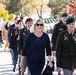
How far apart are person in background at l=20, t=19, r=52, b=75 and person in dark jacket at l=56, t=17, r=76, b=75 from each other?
42cm

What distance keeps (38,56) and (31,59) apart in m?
0.16

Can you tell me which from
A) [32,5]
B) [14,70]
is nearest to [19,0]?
[32,5]

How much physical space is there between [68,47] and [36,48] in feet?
2.42

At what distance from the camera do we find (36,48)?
23.7 ft

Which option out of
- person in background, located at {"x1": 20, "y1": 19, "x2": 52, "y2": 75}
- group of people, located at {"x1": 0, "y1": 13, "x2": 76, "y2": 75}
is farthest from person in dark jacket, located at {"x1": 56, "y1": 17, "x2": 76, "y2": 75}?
person in background, located at {"x1": 20, "y1": 19, "x2": 52, "y2": 75}

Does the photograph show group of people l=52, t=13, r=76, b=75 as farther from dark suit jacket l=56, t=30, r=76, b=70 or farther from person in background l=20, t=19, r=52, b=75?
person in background l=20, t=19, r=52, b=75

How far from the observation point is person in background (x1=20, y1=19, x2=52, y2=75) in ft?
23.7

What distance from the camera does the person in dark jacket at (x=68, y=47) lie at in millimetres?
7613

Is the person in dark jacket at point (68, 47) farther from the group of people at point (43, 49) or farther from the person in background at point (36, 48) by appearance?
the person in background at point (36, 48)

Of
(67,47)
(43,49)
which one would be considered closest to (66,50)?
(67,47)

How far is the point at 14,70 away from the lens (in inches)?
499

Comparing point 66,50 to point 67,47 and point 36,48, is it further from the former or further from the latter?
point 36,48

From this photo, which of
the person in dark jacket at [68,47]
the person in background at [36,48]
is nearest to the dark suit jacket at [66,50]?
the person in dark jacket at [68,47]

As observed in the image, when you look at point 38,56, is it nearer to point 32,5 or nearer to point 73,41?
point 73,41
